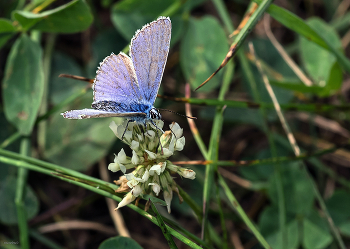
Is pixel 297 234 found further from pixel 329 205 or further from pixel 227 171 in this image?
pixel 227 171

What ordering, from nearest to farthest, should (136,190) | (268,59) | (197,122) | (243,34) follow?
(136,190) → (243,34) → (268,59) → (197,122)

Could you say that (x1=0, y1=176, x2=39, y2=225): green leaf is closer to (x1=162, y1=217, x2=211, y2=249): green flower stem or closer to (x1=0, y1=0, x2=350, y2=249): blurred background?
(x1=0, y1=0, x2=350, y2=249): blurred background

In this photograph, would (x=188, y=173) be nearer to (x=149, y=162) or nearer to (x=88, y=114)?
(x=149, y=162)

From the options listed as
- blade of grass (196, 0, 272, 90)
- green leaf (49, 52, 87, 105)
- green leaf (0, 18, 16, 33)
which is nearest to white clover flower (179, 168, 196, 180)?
blade of grass (196, 0, 272, 90)

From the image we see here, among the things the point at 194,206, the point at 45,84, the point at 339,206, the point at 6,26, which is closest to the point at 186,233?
the point at 194,206

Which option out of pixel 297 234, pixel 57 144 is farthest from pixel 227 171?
pixel 57 144

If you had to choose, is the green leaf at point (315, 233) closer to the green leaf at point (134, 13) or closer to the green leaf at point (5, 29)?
the green leaf at point (134, 13)
